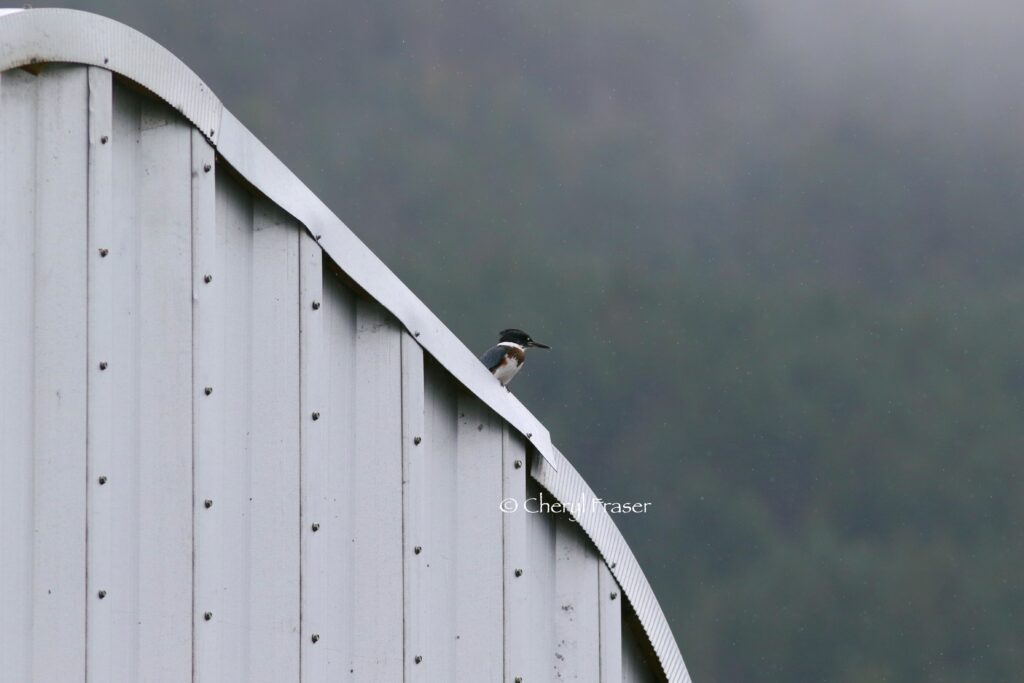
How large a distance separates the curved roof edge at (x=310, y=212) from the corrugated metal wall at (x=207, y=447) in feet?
0.33

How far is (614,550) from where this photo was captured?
972 centimetres

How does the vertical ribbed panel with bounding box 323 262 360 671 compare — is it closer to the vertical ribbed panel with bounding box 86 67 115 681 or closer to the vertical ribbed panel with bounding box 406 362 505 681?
the vertical ribbed panel with bounding box 406 362 505 681

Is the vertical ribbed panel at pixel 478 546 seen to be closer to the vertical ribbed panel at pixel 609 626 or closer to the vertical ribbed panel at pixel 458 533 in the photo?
the vertical ribbed panel at pixel 458 533

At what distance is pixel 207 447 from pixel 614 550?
11.3 ft

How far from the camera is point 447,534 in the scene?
8.77m

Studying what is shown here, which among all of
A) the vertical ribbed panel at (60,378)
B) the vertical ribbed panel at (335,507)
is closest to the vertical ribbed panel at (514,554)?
the vertical ribbed panel at (335,507)

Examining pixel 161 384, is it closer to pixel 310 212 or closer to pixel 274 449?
pixel 274 449

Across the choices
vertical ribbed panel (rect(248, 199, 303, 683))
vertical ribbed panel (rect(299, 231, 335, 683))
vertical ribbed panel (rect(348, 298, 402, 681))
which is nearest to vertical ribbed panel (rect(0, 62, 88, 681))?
vertical ribbed panel (rect(248, 199, 303, 683))

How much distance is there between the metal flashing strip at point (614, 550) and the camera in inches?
372

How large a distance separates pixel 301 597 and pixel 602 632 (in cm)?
265

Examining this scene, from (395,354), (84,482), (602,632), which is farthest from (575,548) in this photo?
(84,482)

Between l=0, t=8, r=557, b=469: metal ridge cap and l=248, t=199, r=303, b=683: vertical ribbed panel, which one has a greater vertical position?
l=0, t=8, r=557, b=469: metal ridge cap

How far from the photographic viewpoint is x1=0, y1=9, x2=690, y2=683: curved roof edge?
7.00 meters

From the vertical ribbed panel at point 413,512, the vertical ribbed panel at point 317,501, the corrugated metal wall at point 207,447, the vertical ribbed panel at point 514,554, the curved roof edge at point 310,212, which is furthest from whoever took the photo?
the vertical ribbed panel at point 514,554
